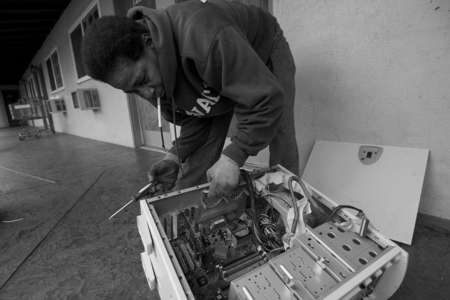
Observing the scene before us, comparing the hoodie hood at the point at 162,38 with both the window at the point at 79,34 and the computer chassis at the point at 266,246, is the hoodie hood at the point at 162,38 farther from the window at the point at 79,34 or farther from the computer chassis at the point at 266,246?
the window at the point at 79,34

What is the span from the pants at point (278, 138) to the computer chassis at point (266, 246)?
0.21 metres

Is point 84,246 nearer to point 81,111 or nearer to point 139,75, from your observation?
point 139,75

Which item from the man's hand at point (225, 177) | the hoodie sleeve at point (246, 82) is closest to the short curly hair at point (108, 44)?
the hoodie sleeve at point (246, 82)

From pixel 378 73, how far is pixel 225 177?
2.70ft

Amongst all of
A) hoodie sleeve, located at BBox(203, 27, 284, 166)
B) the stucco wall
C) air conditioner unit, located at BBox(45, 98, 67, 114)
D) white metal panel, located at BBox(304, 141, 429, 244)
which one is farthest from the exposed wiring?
the stucco wall

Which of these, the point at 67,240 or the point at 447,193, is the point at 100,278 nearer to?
the point at 67,240

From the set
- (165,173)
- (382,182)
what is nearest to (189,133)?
(165,173)

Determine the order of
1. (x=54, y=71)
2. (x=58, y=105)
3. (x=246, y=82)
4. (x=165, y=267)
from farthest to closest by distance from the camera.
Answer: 1. (x=54, y=71)
2. (x=58, y=105)
3. (x=246, y=82)
4. (x=165, y=267)

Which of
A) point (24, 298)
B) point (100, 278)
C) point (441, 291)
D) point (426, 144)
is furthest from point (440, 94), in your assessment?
point (24, 298)

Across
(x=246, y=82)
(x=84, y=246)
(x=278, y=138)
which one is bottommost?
(x=84, y=246)

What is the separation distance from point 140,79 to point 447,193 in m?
1.14

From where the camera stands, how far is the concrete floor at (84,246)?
0.69 metres

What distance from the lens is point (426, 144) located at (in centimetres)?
80

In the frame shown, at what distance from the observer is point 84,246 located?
0.94m
